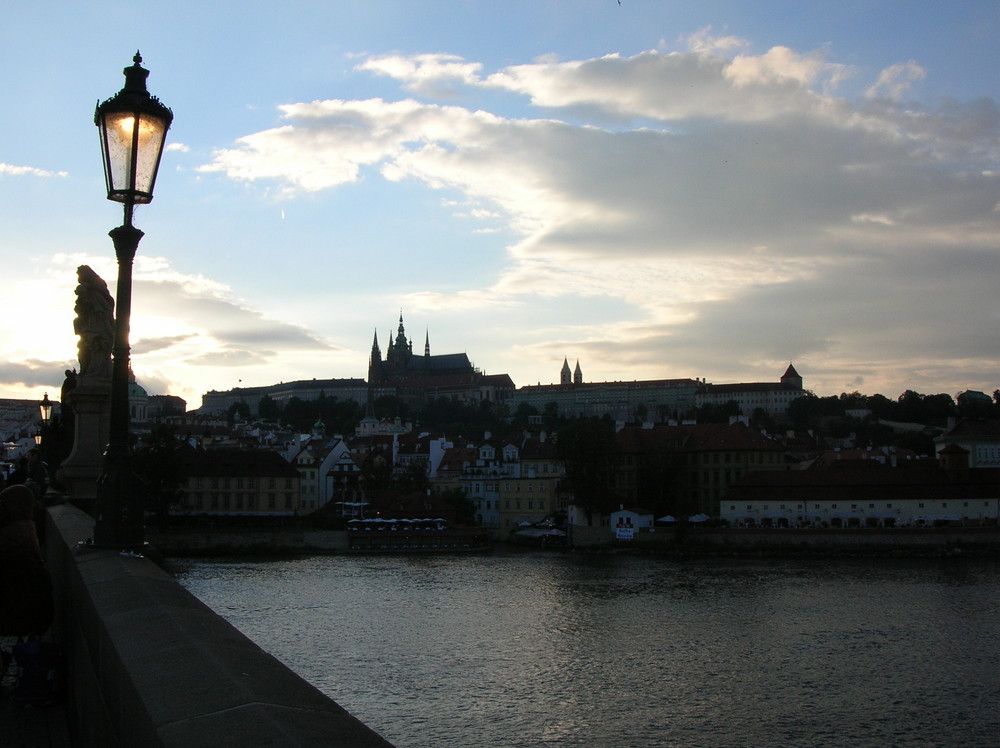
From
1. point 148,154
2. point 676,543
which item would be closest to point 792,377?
point 676,543

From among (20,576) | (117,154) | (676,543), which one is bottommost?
(676,543)

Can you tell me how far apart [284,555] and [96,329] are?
42.0 meters

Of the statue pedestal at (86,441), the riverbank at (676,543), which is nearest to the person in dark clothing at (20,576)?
the statue pedestal at (86,441)

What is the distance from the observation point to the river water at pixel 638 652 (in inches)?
696

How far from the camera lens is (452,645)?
24.8 metres

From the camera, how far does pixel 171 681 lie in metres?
2.99

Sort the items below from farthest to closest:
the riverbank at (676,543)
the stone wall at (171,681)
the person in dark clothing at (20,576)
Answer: the riverbank at (676,543), the person in dark clothing at (20,576), the stone wall at (171,681)

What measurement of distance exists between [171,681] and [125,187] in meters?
4.95

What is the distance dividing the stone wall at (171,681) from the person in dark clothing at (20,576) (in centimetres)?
72

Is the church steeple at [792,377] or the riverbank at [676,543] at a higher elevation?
the church steeple at [792,377]

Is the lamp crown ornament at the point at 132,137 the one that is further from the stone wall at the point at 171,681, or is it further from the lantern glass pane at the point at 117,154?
the stone wall at the point at 171,681

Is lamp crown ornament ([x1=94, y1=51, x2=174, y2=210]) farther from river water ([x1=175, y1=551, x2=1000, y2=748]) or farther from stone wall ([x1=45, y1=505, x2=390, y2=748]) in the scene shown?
river water ([x1=175, y1=551, x2=1000, y2=748])

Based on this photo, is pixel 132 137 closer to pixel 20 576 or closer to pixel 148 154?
pixel 148 154

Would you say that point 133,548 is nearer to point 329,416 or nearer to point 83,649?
point 83,649
